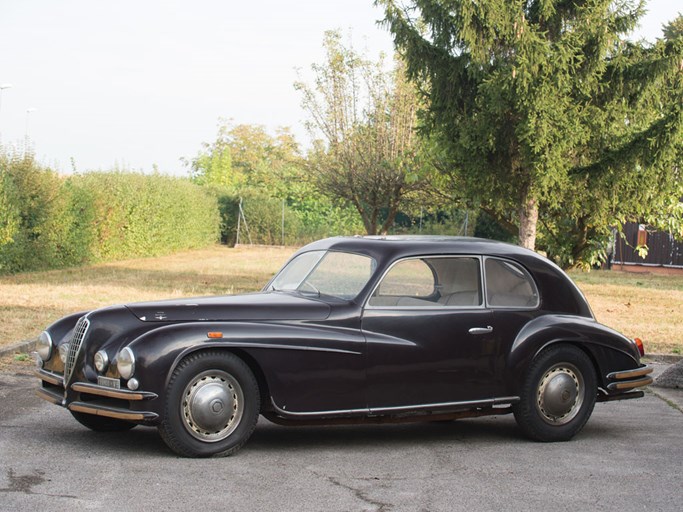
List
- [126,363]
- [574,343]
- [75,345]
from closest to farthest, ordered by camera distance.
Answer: [126,363] → [75,345] → [574,343]

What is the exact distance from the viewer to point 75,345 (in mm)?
6848

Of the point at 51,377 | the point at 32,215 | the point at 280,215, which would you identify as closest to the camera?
the point at 51,377

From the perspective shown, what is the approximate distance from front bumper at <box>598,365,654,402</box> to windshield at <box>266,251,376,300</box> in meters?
2.12

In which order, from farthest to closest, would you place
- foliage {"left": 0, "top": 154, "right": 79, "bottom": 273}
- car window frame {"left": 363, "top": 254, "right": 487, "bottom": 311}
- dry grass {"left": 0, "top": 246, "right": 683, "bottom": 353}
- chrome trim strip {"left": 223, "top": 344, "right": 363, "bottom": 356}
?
foliage {"left": 0, "top": 154, "right": 79, "bottom": 273} < dry grass {"left": 0, "top": 246, "right": 683, "bottom": 353} < car window frame {"left": 363, "top": 254, "right": 487, "bottom": 311} < chrome trim strip {"left": 223, "top": 344, "right": 363, "bottom": 356}

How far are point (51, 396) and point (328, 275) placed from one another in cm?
214

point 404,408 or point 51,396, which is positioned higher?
point 51,396

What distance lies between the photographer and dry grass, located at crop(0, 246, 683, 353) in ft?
50.5

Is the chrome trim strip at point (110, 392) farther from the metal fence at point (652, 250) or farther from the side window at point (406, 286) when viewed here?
the metal fence at point (652, 250)

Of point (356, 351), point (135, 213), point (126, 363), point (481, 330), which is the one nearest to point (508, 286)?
point (481, 330)

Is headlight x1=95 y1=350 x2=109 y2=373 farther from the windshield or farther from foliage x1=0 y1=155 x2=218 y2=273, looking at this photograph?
foliage x1=0 y1=155 x2=218 y2=273

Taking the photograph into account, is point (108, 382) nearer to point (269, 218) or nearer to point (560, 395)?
point (560, 395)

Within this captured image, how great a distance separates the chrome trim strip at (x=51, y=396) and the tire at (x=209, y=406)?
0.82 m

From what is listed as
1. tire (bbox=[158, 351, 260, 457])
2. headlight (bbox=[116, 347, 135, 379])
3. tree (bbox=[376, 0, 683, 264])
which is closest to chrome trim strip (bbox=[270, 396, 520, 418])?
tire (bbox=[158, 351, 260, 457])

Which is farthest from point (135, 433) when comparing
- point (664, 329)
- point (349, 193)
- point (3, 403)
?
point (349, 193)
